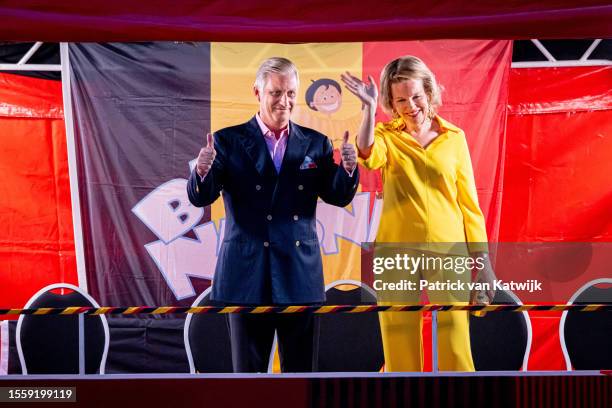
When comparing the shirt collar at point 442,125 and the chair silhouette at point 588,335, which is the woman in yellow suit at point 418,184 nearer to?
the shirt collar at point 442,125

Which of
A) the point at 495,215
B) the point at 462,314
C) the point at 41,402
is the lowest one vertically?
the point at 41,402

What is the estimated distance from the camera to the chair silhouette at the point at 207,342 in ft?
12.2

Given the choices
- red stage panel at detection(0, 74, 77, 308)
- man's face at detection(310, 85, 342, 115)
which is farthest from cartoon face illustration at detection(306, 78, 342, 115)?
red stage panel at detection(0, 74, 77, 308)

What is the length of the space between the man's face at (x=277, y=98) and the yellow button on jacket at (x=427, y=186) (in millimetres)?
503

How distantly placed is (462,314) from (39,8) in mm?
2895

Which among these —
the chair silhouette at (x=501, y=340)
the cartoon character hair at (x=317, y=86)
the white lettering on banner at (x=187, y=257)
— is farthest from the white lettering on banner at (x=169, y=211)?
the chair silhouette at (x=501, y=340)

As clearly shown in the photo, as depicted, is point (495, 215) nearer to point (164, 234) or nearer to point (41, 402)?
point (164, 234)

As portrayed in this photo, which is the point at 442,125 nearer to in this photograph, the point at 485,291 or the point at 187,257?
the point at 485,291

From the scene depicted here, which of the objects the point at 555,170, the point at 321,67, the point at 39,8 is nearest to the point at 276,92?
the point at 321,67

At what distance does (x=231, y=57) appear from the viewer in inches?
144

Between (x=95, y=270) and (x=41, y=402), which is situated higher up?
(x=95, y=270)

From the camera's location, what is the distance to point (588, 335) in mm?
3773

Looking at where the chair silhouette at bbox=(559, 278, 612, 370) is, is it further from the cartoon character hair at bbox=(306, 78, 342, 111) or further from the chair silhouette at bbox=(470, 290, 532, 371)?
the cartoon character hair at bbox=(306, 78, 342, 111)

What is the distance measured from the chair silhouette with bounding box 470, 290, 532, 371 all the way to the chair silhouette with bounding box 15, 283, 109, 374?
2.11 meters
